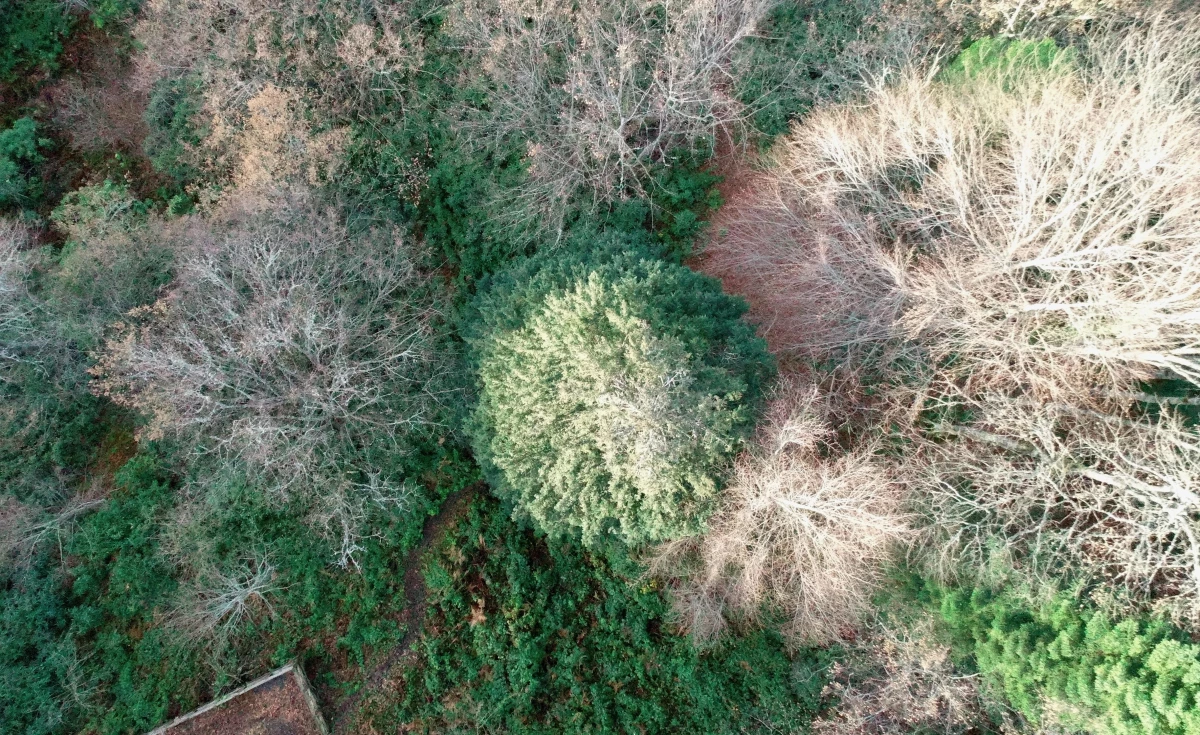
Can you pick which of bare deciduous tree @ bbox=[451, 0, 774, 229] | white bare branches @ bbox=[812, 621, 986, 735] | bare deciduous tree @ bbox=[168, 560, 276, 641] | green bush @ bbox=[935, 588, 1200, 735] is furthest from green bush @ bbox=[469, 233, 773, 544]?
bare deciduous tree @ bbox=[168, 560, 276, 641]

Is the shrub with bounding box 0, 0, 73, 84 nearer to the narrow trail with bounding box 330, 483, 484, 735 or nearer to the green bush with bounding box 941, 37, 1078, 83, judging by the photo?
the narrow trail with bounding box 330, 483, 484, 735

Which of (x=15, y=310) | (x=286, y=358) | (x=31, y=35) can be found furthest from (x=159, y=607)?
(x=31, y=35)

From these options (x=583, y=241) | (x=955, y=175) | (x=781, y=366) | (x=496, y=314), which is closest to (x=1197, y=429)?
(x=955, y=175)

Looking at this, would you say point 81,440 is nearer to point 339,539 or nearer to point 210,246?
point 210,246

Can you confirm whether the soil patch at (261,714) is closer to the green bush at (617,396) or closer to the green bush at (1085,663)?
the green bush at (617,396)

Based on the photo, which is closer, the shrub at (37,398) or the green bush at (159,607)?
the green bush at (159,607)

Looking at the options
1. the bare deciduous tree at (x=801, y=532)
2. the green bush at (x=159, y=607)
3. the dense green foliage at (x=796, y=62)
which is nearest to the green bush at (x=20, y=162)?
the green bush at (x=159, y=607)

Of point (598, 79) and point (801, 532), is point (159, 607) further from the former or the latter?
point (598, 79)
